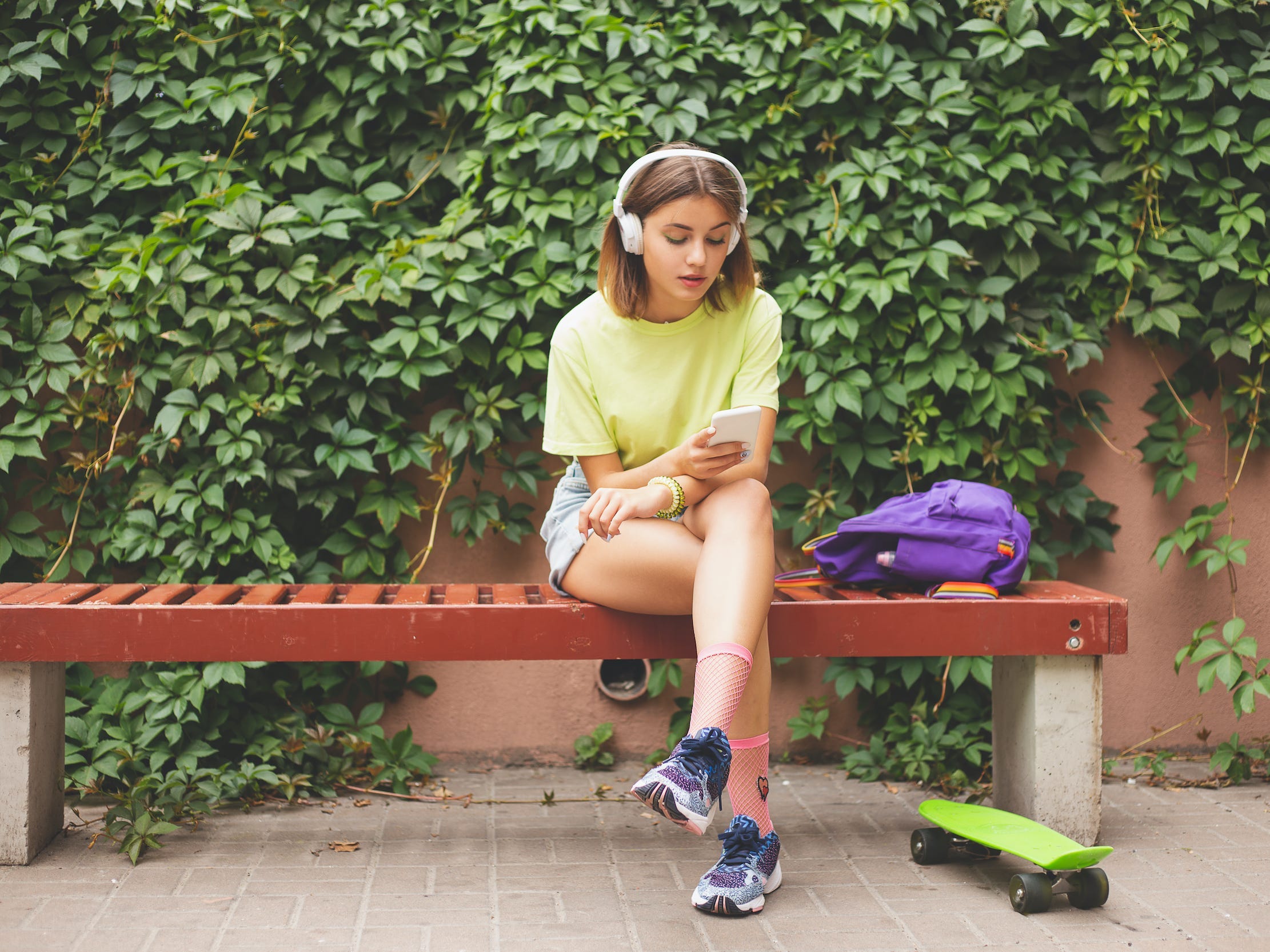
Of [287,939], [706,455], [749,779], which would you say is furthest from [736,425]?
[287,939]

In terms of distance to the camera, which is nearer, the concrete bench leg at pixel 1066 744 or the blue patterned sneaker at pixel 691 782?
the blue patterned sneaker at pixel 691 782

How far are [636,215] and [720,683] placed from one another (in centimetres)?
110

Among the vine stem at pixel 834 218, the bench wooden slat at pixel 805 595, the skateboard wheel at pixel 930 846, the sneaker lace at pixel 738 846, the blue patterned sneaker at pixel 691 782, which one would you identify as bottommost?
the skateboard wheel at pixel 930 846

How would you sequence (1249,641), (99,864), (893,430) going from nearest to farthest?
(99,864)
(1249,641)
(893,430)

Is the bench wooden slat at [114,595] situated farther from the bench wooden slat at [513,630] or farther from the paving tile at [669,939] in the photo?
the paving tile at [669,939]

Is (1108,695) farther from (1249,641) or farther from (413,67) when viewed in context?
(413,67)

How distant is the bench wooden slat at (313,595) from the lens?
284 cm

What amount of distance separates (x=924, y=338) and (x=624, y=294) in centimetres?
128

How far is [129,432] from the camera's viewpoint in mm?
3609

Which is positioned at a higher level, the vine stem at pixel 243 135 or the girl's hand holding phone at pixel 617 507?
the vine stem at pixel 243 135

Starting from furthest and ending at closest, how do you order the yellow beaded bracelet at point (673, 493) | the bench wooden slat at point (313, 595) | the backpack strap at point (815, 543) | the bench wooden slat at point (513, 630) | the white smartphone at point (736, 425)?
the backpack strap at point (815, 543) < the bench wooden slat at point (313, 595) < the bench wooden slat at point (513, 630) < the yellow beaded bracelet at point (673, 493) < the white smartphone at point (736, 425)

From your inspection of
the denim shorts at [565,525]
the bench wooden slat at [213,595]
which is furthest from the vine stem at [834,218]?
the bench wooden slat at [213,595]

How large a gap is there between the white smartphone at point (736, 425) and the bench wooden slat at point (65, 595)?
1.63 meters

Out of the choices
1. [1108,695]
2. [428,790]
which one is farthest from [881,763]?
[428,790]
